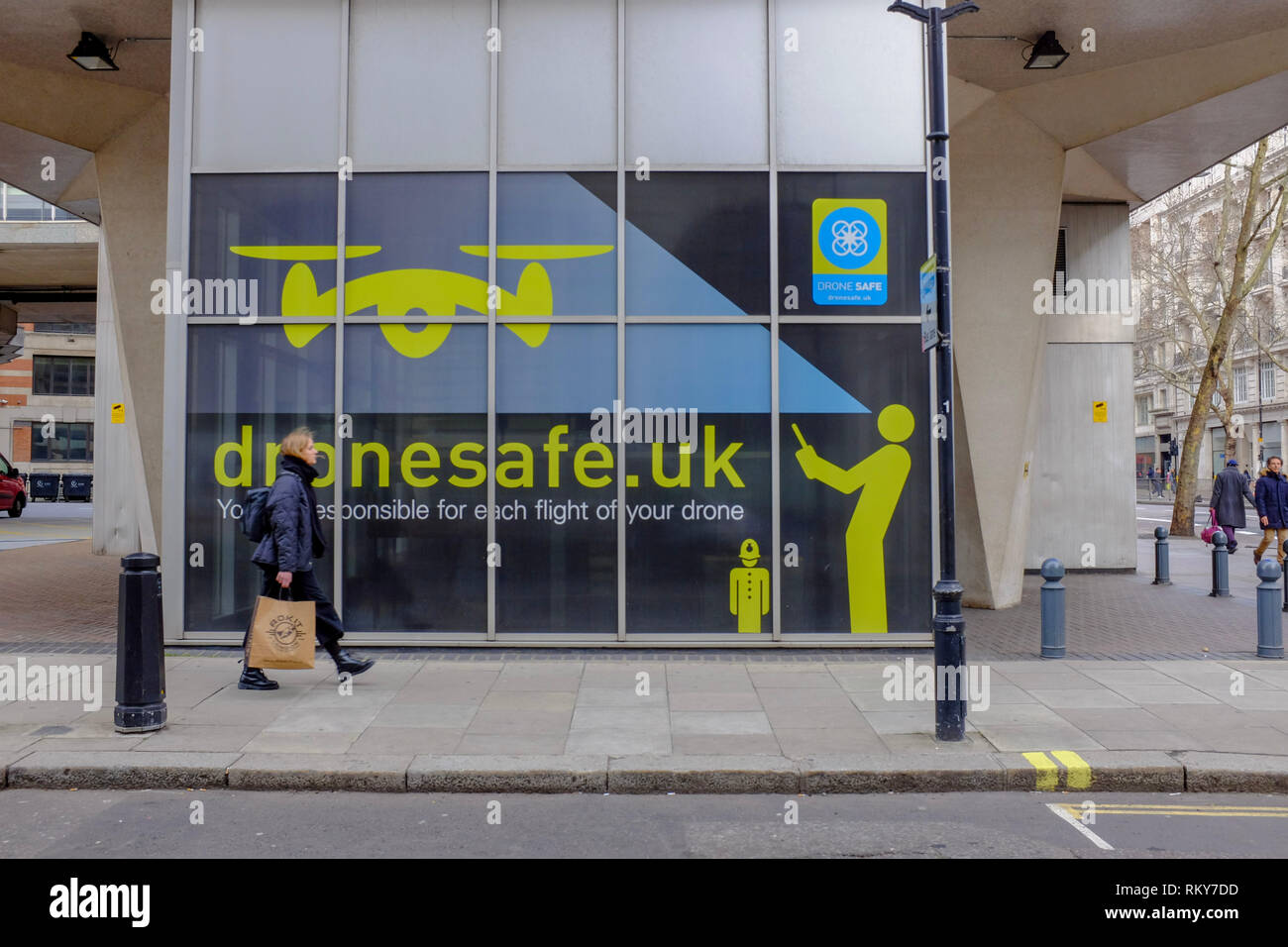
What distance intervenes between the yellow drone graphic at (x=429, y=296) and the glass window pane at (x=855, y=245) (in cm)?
193

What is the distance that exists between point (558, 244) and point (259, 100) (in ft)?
11.2

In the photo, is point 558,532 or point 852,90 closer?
point 558,532

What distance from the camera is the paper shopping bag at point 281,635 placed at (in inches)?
293

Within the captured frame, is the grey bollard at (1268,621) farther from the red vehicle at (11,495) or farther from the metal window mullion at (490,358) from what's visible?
the red vehicle at (11,495)

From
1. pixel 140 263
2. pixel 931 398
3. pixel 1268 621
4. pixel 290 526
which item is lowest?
pixel 1268 621

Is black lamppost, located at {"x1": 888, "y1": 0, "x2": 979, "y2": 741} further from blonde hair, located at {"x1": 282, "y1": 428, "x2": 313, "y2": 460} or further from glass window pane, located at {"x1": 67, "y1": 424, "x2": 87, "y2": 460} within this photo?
glass window pane, located at {"x1": 67, "y1": 424, "x2": 87, "y2": 460}

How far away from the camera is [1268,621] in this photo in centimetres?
945

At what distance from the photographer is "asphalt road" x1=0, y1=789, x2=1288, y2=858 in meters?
4.93

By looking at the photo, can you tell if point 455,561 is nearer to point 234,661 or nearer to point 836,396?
point 234,661

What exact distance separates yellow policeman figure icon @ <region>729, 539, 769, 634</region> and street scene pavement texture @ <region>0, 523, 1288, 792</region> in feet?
1.19

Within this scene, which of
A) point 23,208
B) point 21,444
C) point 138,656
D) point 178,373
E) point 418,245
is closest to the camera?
point 138,656

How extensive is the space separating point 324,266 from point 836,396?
5342 millimetres

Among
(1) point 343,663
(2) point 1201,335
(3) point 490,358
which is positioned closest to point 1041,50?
(3) point 490,358

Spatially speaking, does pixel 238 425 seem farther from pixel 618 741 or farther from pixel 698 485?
pixel 618 741
